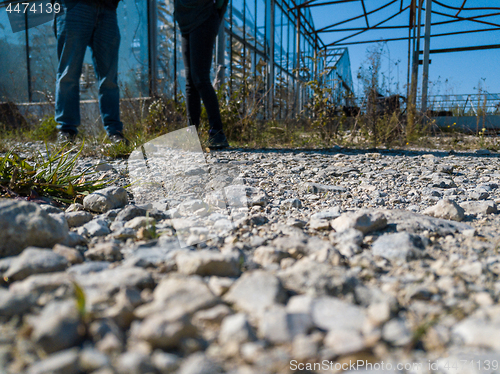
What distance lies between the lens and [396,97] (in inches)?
179

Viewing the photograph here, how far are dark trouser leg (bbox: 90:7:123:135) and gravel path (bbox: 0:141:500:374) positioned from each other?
6.31 feet

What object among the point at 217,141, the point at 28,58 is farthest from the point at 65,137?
the point at 28,58

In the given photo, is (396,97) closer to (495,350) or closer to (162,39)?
(162,39)

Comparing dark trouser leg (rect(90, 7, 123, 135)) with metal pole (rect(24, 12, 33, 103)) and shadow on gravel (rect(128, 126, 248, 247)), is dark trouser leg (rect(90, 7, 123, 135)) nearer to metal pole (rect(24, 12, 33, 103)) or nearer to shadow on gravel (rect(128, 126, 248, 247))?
shadow on gravel (rect(128, 126, 248, 247))

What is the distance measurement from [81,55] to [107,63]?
0.74ft

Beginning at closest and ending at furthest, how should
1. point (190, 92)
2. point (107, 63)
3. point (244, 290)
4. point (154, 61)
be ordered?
point (244, 290), point (107, 63), point (190, 92), point (154, 61)

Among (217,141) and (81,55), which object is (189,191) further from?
(81,55)

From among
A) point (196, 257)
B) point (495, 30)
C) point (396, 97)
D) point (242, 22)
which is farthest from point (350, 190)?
point (495, 30)

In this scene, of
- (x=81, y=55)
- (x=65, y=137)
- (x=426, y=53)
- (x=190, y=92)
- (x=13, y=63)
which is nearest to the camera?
(x=65, y=137)

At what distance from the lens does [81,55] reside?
2932 millimetres

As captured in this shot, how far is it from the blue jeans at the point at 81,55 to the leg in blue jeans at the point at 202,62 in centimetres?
66

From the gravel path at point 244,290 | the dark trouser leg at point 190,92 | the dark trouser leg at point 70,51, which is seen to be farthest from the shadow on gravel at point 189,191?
the dark trouser leg at point 70,51

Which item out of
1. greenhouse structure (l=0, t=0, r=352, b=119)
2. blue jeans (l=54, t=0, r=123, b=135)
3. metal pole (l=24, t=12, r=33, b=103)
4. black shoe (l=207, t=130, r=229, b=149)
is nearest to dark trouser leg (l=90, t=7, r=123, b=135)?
blue jeans (l=54, t=0, r=123, b=135)

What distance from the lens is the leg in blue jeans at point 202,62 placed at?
2.96 metres
